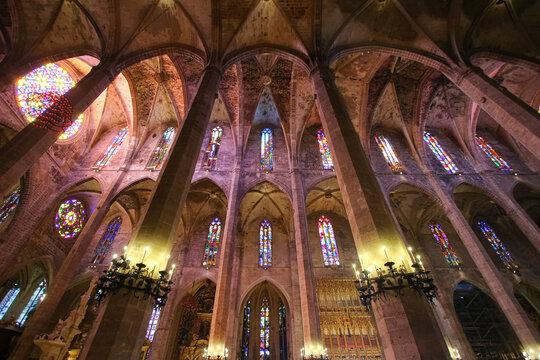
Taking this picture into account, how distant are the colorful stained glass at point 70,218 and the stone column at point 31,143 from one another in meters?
9.17

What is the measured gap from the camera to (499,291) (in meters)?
9.97

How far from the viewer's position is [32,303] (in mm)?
13984

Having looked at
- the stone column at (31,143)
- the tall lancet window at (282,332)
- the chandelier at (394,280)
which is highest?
the stone column at (31,143)

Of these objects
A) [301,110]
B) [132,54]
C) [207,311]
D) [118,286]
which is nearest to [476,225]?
[301,110]

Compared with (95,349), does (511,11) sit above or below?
above

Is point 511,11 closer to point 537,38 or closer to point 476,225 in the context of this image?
point 537,38

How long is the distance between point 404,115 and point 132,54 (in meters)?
15.8

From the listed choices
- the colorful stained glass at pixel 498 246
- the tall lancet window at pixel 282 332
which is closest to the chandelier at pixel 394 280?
the tall lancet window at pixel 282 332

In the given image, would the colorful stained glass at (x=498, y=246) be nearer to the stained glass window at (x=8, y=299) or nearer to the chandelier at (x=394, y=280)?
the chandelier at (x=394, y=280)

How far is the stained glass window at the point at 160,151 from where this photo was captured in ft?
47.6

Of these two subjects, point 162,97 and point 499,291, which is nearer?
point 499,291

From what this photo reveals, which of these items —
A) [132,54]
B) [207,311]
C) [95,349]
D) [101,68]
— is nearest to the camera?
[95,349]

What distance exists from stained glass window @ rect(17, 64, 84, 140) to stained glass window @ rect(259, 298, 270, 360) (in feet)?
48.2

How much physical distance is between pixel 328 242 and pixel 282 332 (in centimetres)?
622
